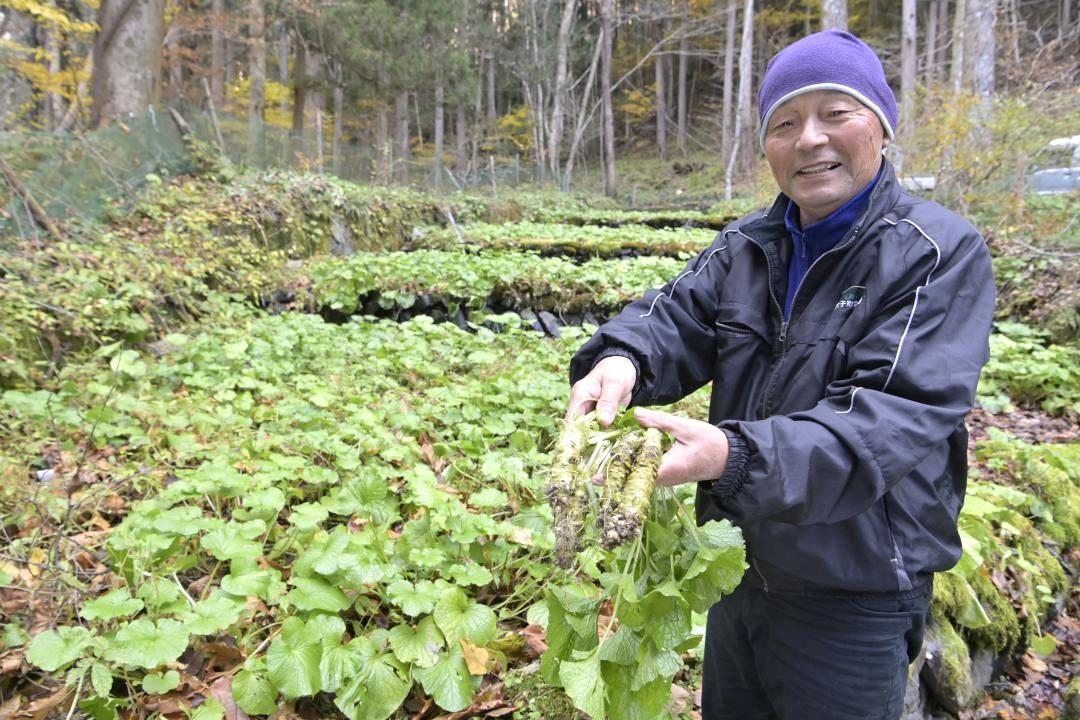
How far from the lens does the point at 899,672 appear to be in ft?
4.87

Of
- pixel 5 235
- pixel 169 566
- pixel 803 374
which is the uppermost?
pixel 5 235

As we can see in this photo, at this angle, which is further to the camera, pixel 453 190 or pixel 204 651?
pixel 453 190

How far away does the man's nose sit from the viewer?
135 centimetres

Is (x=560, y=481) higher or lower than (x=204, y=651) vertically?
higher

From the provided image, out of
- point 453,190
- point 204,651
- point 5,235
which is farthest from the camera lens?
point 453,190

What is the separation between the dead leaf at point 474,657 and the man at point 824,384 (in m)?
0.78

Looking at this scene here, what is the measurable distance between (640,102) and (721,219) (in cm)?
2355

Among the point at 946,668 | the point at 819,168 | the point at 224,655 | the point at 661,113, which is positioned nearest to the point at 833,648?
the point at 819,168

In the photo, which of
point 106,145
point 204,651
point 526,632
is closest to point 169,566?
point 204,651

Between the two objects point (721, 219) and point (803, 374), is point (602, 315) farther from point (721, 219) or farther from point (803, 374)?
point (721, 219)

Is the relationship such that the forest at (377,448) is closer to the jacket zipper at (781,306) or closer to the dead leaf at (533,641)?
the dead leaf at (533,641)

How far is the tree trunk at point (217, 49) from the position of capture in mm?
18438

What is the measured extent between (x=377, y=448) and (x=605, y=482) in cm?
241

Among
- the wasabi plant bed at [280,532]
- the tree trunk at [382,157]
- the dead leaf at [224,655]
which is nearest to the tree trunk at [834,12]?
the tree trunk at [382,157]
